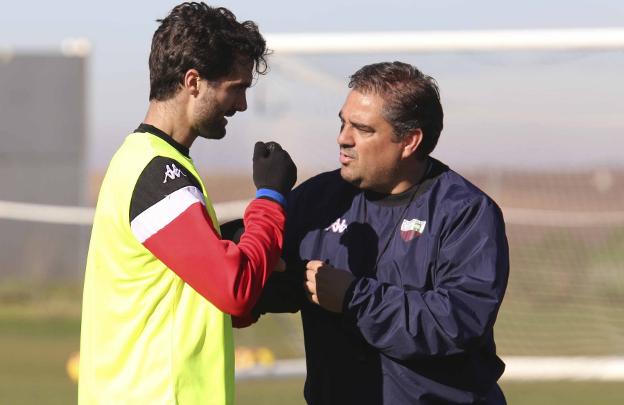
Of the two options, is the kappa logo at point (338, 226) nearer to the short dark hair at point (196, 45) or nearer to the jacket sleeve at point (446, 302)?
the jacket sleeve at point (446, 302)

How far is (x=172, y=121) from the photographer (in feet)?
11.7

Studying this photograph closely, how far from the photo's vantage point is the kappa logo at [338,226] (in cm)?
407

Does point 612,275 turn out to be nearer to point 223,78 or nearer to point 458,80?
point 458,80

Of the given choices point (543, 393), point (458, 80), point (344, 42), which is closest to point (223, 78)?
point (344, 42)

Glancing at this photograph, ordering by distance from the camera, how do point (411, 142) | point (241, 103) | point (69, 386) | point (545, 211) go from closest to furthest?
1. point (241, 103)
2. point (411, 142)
3. point (545, 211)
4. point (69, 386)

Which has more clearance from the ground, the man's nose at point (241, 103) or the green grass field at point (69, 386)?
the man's nose at point (241, 103)

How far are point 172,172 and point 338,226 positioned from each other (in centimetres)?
84

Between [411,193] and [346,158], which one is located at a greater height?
[346,158]

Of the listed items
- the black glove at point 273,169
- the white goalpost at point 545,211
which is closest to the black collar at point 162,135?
the black glove at point 273,169

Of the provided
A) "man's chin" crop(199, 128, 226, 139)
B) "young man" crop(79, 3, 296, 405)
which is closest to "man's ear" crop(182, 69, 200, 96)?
"young man" crop(79, 3, 296, 405)

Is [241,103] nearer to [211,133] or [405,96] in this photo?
[211,133]

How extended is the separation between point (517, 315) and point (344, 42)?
8.39ft

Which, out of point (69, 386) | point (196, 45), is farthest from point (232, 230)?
point (69, 386)

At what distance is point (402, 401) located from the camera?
12.7 feet
